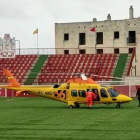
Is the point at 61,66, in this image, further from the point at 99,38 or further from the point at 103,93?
the point at 103,93

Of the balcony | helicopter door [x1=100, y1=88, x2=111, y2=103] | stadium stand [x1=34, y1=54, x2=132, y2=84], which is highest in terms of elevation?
the balcony

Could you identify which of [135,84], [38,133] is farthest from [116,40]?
[38,133]

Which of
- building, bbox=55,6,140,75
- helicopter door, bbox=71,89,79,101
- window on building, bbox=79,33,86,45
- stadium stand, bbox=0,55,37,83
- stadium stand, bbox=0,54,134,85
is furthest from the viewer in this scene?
window on building, bbox=79,33,86,45

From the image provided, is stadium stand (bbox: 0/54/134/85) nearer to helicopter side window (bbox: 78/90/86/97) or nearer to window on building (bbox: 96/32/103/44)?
window on building (bbox: 96/32/103/44)

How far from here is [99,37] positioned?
72.4m

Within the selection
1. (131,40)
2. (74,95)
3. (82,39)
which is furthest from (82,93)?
(82,39)

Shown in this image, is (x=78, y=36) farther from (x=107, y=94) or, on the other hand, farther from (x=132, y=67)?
(x=107, y=94)

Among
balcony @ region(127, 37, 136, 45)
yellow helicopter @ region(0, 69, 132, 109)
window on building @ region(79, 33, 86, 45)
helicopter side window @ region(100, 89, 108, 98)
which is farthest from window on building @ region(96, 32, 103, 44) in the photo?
helicopter side window @ region(100, 89, 108, 98)

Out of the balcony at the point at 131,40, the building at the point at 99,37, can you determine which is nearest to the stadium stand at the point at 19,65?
the building at the point at 99,37

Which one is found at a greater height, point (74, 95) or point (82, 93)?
point (82, 93)

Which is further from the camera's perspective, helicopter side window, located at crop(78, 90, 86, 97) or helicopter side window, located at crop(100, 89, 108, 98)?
helicopter side window, located at crop(78, 90, 86, 97)

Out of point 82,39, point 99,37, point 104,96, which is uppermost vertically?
point 99,37

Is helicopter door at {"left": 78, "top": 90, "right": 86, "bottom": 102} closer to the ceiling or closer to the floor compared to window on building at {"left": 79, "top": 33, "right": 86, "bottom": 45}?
closer to the floor

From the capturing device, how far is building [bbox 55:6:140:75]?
6912cm
